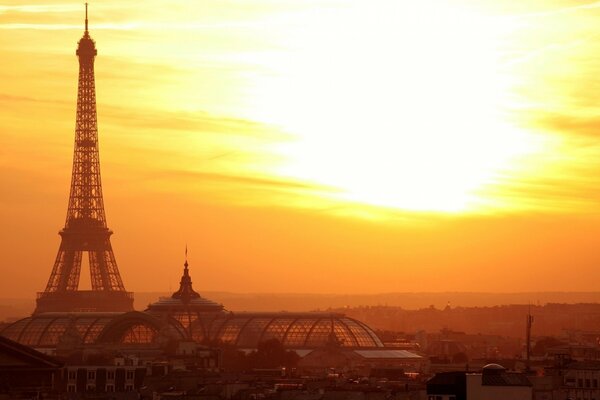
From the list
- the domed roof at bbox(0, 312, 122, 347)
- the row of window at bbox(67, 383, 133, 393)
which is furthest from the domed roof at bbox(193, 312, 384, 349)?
the row of window at bbox(67, 383, 133, 393)

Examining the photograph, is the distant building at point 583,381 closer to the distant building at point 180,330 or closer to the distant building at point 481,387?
the distant building at point 481,387

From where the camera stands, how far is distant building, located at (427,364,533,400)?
273 feet

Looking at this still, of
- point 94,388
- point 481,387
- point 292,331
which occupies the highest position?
point 292,331

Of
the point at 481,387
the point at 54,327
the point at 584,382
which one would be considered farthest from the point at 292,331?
the point at 481,387

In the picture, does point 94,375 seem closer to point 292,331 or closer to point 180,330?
point 180,330

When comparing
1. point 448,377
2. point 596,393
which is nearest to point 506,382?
point 448,377

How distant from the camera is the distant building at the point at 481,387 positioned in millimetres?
A: 83312

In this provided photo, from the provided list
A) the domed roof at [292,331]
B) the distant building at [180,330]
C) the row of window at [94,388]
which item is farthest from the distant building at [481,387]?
the domed roof at [292,331]

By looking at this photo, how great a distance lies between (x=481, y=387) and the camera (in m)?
83.6

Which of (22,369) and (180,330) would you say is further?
(180,330)

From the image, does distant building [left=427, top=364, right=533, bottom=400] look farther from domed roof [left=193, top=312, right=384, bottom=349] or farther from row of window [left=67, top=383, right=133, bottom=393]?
domed roof [left=193, top=312, right=384, bottom=349]

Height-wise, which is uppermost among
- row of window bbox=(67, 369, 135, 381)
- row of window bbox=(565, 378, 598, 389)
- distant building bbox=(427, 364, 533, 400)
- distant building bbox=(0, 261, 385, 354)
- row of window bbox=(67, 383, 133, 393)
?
distant building bbox=(0, 261, 385, 354)

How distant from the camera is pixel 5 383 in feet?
297

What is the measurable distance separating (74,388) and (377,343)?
6283cm
